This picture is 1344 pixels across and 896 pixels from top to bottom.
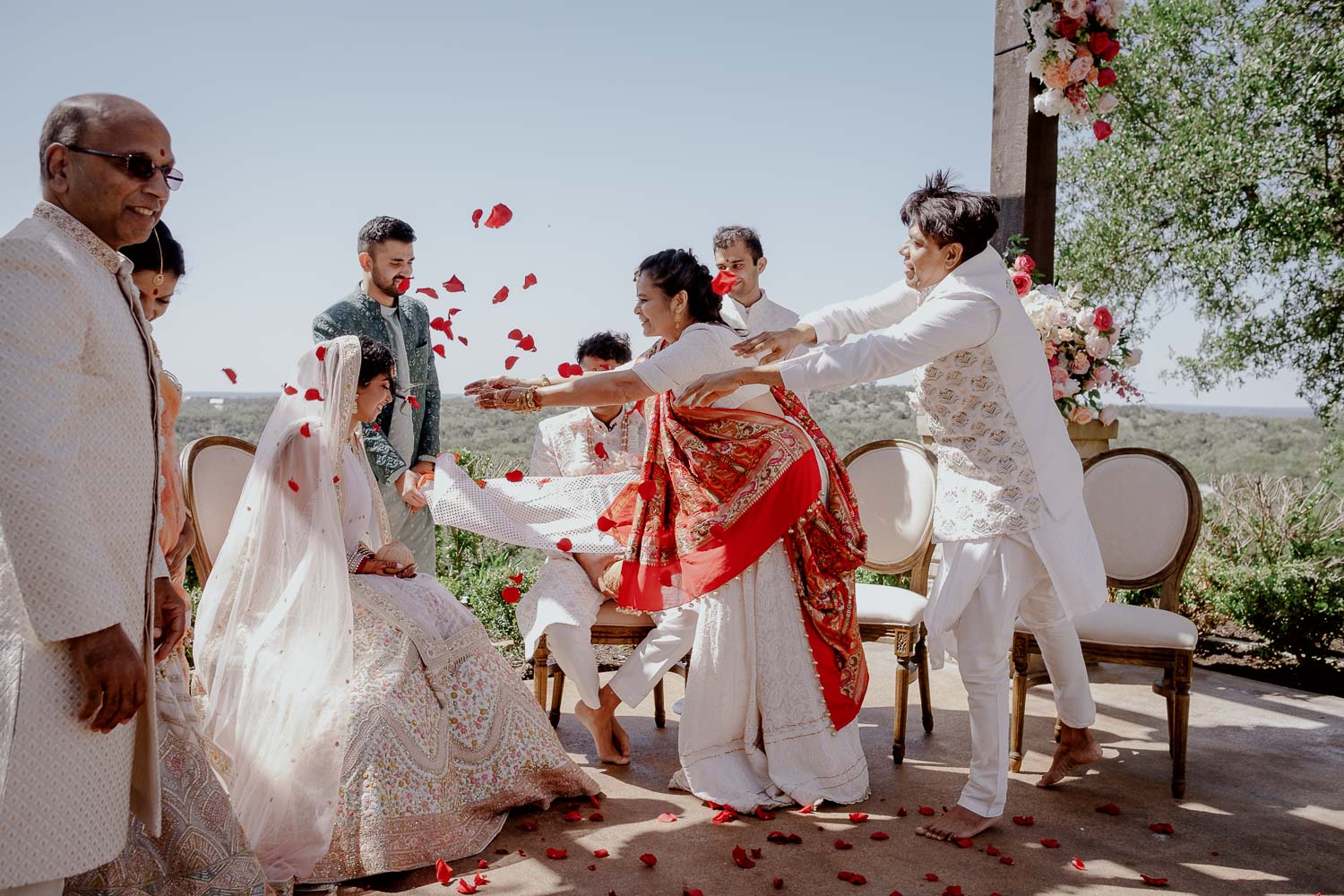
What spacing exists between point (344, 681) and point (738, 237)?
3.56 metres

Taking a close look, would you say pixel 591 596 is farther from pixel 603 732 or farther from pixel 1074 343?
pixel 1074 343

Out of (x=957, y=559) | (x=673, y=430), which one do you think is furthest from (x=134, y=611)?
(x=957, y=559)

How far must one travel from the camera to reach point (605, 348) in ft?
16.5

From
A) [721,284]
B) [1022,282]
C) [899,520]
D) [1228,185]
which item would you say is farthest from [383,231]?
[1228,185]

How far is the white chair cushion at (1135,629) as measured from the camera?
13.4ft

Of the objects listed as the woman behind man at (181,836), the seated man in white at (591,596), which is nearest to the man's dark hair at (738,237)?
the seated man in white at (591,596)

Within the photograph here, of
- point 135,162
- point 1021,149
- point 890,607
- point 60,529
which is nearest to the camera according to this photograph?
point 60,529

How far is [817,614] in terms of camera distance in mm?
3898

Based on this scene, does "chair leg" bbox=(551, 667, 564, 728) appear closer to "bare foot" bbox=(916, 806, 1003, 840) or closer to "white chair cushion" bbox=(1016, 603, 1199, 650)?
"bare foot" bbox=(916, 806, 1003, 840)

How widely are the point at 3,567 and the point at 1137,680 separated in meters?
5.31

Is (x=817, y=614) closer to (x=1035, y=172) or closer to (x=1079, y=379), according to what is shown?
(x=1079, y=379)

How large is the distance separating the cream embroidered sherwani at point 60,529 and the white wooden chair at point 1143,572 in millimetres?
3305

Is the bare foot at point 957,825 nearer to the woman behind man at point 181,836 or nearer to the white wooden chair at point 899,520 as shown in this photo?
the white wooden chair at point 899,520

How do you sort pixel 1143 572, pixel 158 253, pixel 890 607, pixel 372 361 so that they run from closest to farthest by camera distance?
pixel 158 253
pixel 372 361
pixel 890 607
pixel 1143 572
